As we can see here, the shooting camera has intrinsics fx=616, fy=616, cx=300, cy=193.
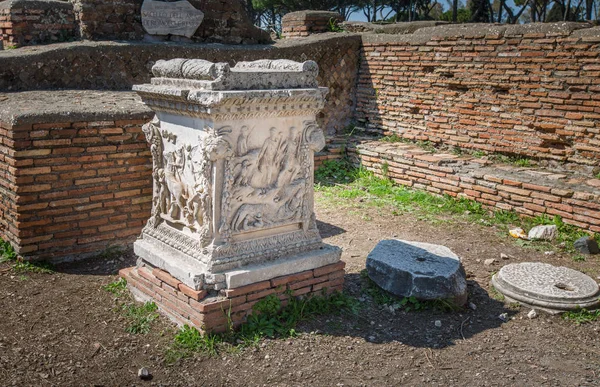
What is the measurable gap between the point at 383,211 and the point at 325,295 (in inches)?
105

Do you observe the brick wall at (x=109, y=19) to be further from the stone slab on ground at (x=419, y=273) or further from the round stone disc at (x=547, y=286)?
the round stone disc at (x=547, y=286)


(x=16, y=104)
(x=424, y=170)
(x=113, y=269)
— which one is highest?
(x=16, y=104)

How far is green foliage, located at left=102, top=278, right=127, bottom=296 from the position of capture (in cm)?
454

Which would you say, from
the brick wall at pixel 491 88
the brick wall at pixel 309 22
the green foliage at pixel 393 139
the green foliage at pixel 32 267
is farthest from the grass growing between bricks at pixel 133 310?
the brick wall at pixel 309 22

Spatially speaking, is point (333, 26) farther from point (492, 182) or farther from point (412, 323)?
point (412, 323)

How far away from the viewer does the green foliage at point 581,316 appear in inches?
166

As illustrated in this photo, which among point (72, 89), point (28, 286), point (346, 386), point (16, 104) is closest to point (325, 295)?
point (346, 386)

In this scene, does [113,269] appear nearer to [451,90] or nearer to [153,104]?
[153,104]

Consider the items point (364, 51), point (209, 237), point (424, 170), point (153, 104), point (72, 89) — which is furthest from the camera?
point (364, 51)

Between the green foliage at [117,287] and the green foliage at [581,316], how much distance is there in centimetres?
317

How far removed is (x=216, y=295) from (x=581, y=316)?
2.51 meters

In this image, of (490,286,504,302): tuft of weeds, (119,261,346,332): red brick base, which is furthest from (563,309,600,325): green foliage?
(119,261,346,332): red brick base

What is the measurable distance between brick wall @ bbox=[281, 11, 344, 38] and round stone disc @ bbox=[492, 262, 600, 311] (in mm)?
6057

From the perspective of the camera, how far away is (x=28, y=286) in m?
4.57
